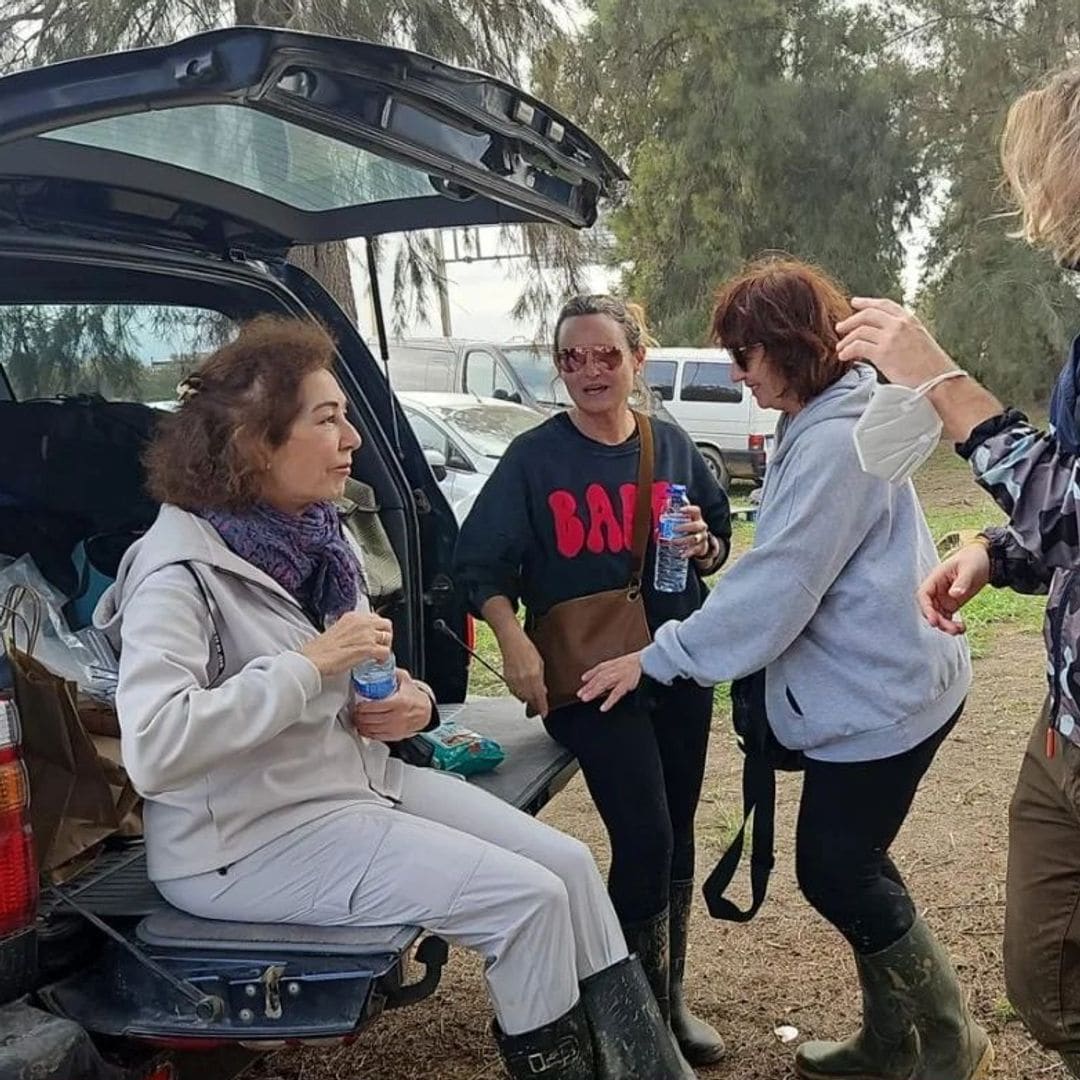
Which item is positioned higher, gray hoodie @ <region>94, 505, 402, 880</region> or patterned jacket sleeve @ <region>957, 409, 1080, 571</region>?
patterned jacket sleeve @ <region>957, 409, 1080, 571</region>

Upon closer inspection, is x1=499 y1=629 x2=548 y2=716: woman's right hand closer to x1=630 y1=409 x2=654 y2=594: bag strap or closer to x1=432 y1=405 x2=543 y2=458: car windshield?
x1=630 y1=409 x2=654 y2=594: bag strap

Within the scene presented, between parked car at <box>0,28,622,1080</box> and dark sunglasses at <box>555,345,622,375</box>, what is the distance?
31cm

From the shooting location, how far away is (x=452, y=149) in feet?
8.28

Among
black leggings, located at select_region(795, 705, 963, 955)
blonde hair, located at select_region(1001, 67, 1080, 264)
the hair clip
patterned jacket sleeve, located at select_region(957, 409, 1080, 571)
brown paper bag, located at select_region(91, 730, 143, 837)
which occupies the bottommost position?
black leggings, located at select_region(795, 705, 963, 955)

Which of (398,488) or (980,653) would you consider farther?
(980,653)

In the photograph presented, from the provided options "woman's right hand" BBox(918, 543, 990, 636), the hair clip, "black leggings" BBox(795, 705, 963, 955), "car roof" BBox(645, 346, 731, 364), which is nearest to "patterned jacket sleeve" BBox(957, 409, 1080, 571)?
"woman's right hand" BBox(918, 543, 990, 636)

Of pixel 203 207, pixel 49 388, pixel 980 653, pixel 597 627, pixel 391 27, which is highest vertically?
pixel 391 27

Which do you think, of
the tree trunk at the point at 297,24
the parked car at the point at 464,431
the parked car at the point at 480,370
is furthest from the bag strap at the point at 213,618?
the parked car at the point at 480,370

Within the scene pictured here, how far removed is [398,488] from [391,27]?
3.57m

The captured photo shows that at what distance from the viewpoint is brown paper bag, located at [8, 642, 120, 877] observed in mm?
2170

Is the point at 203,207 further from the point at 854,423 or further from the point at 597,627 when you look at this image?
the point at 854,423

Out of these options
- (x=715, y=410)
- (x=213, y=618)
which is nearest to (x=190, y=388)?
(x=213, y=618)

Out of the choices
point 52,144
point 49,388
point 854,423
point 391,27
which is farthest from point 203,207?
point 391,27

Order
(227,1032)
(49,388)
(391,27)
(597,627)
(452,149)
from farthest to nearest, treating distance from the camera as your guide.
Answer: (391,27) < (49,388) < (597,627) < (452,149) < (227,1032)
